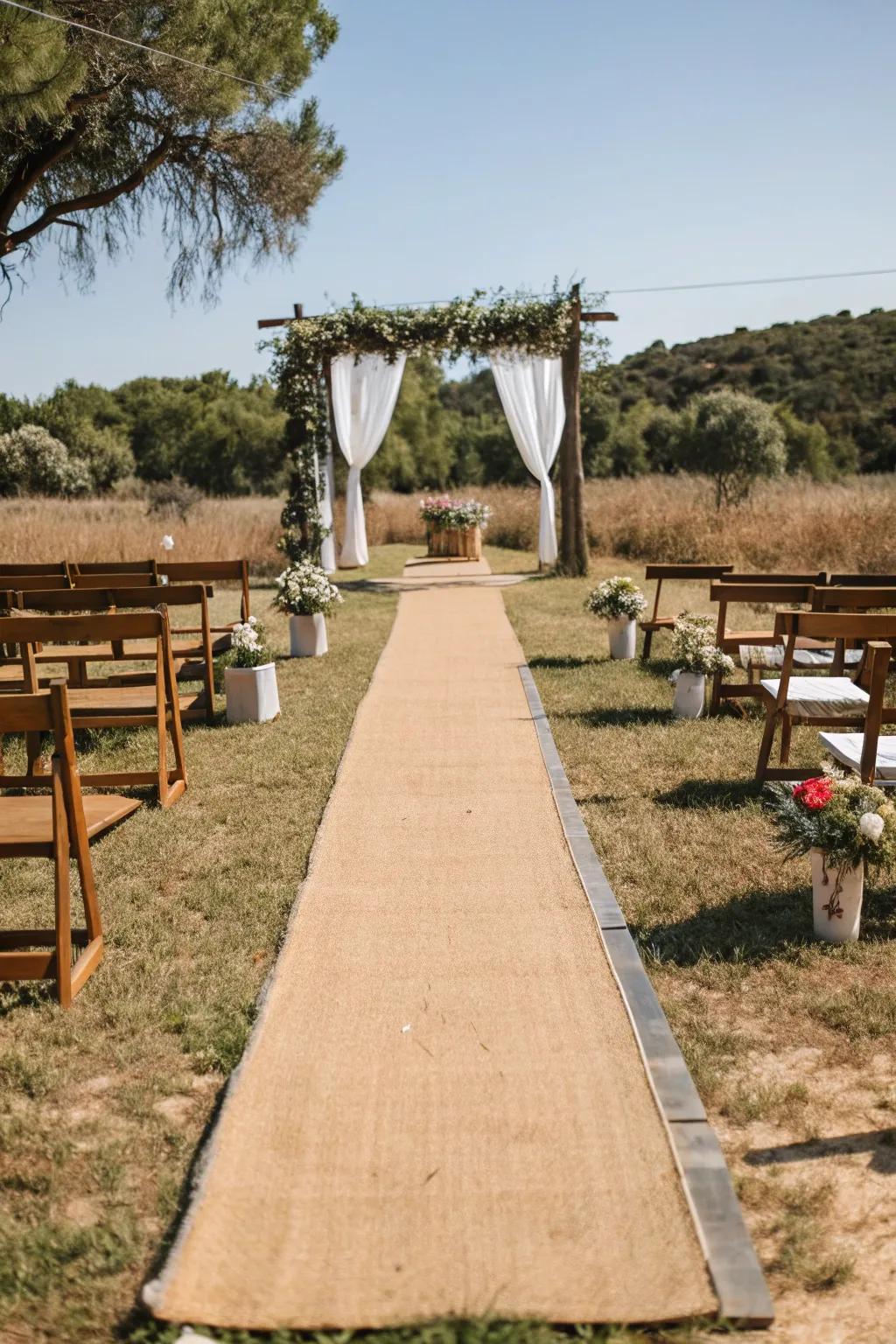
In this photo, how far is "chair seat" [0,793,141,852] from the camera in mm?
3194

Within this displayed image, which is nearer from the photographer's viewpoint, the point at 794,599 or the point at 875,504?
the point at 794,599

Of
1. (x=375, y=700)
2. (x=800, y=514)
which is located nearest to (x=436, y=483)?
(x=800, y=514)

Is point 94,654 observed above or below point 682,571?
below

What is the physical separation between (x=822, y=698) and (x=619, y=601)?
3.46 m

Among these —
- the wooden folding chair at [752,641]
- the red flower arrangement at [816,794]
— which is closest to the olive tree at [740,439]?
the wooden folding chair at [752,641]

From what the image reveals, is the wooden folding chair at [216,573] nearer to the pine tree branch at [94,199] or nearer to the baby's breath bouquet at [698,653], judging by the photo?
the baby's breath bouquet at [698,653]

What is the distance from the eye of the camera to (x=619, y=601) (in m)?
8.28

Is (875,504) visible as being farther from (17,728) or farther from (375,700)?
(17,728)

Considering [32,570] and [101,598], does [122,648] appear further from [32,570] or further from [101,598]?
[32,570]

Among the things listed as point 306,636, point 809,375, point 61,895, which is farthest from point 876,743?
point 809,375

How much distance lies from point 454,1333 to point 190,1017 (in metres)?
1.41

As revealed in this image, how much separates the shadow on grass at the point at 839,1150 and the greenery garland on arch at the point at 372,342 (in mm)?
12370

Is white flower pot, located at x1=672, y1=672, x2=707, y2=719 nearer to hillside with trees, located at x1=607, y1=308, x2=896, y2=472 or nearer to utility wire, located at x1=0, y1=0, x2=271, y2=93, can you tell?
utility wire, located at x1=0, y1=0, x2=271, y2=93

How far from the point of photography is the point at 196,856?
4.34 metres
